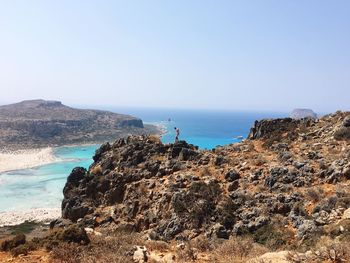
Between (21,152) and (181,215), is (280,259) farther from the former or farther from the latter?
(21,152)

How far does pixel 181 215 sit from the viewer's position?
23984mm

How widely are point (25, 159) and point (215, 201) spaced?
333 ft

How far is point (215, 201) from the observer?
24.5m

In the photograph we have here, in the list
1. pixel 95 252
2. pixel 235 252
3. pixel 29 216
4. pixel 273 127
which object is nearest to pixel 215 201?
pixel 235 252

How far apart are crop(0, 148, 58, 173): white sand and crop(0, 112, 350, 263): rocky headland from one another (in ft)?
240

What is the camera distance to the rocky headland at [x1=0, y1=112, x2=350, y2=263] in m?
12.4

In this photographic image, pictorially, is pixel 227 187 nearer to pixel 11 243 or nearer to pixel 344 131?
pixel 344 131

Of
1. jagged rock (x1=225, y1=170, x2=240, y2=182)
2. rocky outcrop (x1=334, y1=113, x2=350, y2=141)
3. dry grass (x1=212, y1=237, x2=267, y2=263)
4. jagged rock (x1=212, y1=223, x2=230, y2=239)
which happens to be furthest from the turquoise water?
dry grass (x1=212, y1=237, x2=267, y2=263)

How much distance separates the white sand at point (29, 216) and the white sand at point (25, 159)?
41869 mm

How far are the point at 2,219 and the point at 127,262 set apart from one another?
49658mm

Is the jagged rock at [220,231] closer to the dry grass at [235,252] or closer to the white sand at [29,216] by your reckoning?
the dry grass at [235,252]

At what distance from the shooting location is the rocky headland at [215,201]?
1245 cm

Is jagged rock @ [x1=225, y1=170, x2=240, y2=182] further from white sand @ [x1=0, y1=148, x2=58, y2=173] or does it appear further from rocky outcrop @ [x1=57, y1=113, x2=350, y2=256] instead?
white sand @ [x1=0, y1=148, x2=58, y2=173]

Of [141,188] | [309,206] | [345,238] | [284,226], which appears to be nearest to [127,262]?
[345,238]
